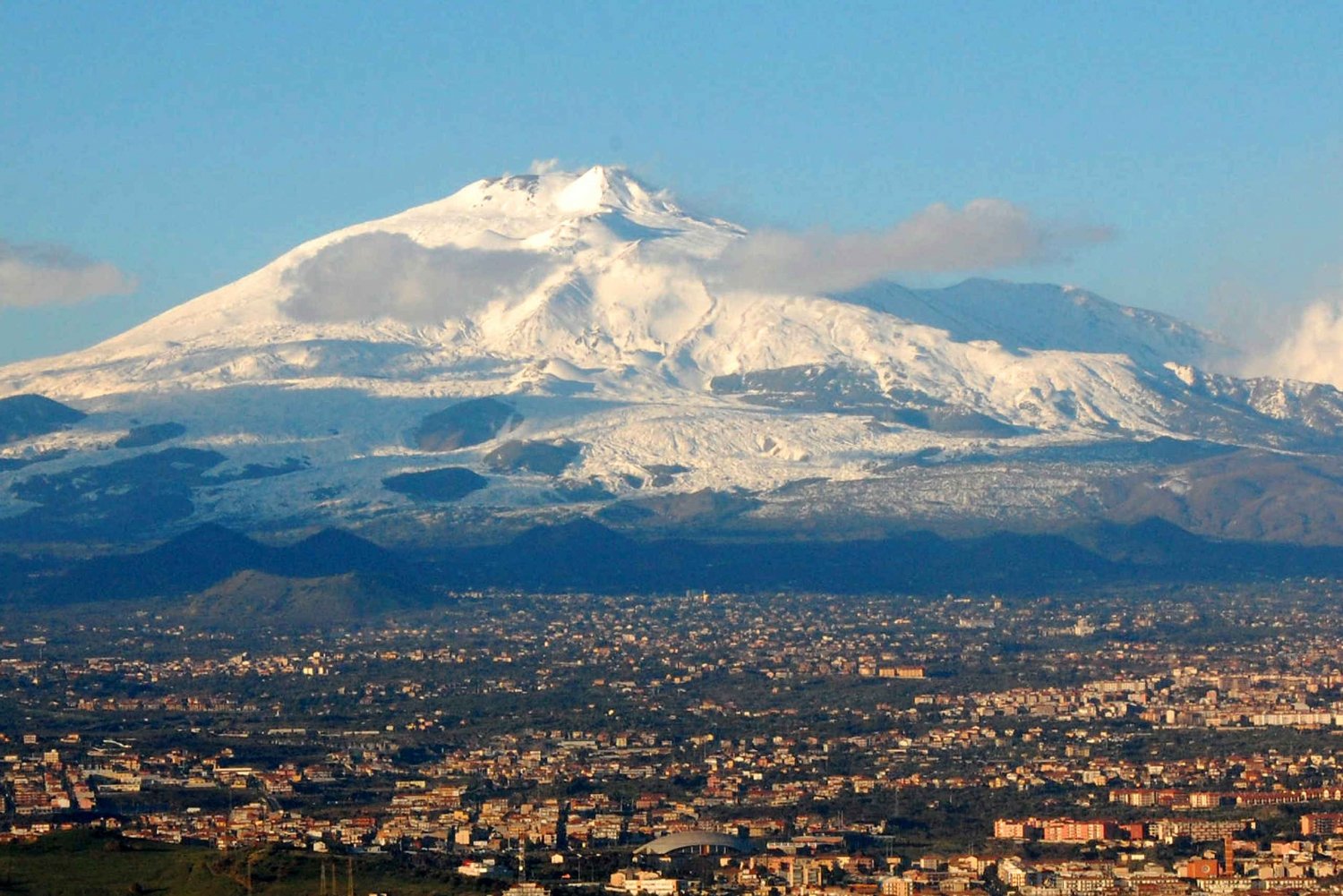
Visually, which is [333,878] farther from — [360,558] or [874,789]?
[360,558]

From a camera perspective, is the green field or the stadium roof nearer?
the green field

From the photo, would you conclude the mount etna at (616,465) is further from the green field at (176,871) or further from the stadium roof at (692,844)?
the green field at (176,871)

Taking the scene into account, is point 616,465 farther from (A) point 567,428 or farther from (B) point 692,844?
(B) point 692,844

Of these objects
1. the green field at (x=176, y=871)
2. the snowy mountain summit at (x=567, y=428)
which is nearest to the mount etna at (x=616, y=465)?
the snowy mountain summit at (x=567, y=428)

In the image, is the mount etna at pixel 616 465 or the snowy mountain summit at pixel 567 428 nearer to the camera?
the mount etna at pixel 616 465

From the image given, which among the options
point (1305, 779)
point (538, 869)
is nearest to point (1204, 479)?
point (1305, 779)

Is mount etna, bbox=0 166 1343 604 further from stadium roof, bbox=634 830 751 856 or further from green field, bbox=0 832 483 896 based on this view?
green field, bbox=0 832 483 896

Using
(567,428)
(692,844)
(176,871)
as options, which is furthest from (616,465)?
(176,871)

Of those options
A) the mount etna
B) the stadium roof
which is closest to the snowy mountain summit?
the mount etna

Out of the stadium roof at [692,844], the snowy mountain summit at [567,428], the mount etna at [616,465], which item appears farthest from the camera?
the snowy mountain summit at [567,428]

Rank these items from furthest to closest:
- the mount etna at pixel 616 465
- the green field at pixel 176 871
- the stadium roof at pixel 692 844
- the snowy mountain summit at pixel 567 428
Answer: the snowy mountain summit at pixel 567 428
the mount etna at pixel 616 465
the stadium roof at pixel 692 844
the green field at pixel 176 871

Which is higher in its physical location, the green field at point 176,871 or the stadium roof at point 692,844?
the green field at point 176,871
